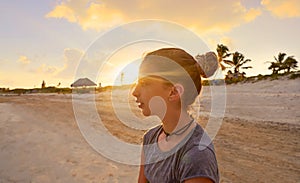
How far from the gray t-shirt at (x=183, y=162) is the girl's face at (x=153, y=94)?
23 centimetres

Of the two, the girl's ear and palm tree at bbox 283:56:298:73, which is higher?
palm tree at bbox 283:56:298:73

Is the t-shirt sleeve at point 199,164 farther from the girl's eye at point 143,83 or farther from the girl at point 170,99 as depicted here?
the girl's eye at point 143,83

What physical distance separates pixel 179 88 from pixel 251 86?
26.6 m

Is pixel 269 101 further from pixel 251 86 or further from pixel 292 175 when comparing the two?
pixel 292 175

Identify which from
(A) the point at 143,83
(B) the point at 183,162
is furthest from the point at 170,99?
(B) the point at 183,162

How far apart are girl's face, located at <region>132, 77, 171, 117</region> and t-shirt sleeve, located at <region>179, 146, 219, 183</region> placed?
33cm

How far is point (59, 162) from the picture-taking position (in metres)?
5.52

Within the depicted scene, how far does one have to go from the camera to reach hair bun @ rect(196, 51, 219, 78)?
1712mm

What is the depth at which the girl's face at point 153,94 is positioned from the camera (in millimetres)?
1568

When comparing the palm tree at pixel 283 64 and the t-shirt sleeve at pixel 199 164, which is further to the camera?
the palm tree at pixel 283 64

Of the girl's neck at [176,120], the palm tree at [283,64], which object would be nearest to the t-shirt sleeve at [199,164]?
the girl's neck at [176,120]

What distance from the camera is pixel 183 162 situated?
1397 mm

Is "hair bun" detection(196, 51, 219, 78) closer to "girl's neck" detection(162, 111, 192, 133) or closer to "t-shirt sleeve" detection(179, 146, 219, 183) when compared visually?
"girl's neck" detection(162, 111, 192, 133)

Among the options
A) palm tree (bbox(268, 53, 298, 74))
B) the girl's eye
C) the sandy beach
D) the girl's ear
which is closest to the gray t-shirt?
the girl's ear
